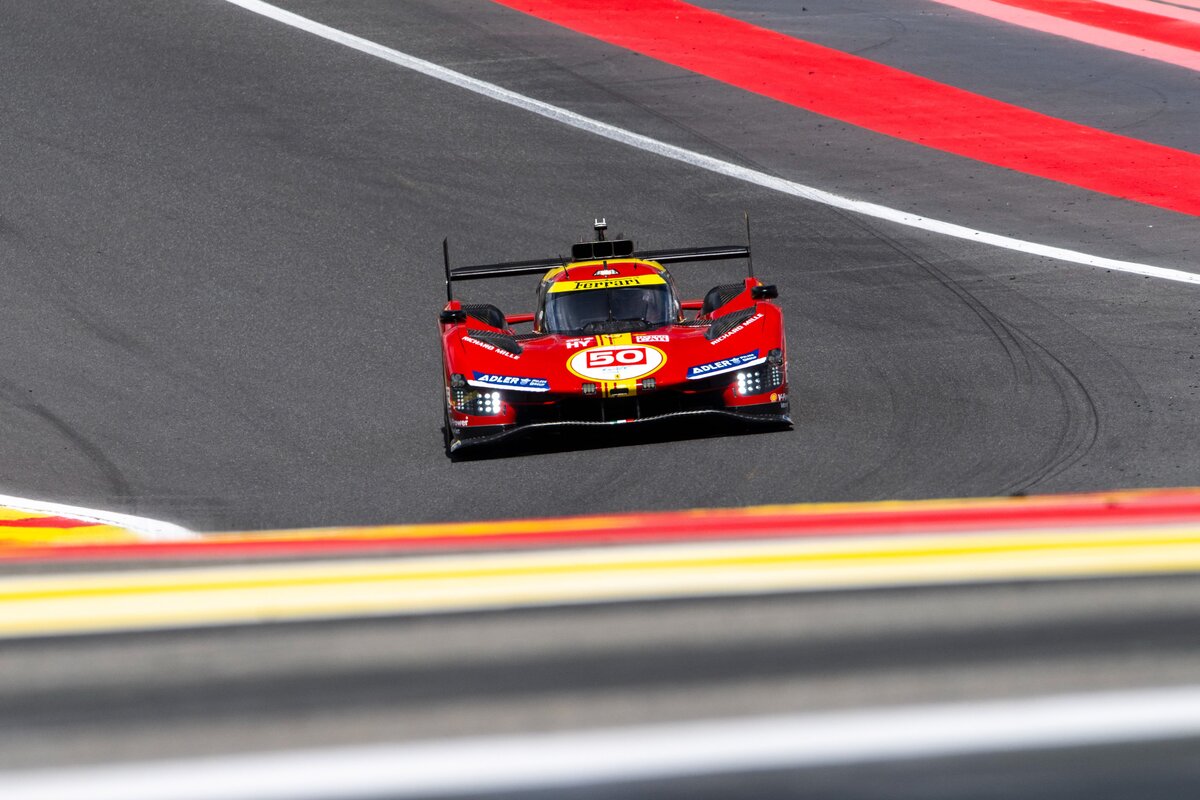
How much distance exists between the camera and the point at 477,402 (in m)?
8.66

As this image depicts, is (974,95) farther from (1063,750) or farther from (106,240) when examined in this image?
(1063,750)

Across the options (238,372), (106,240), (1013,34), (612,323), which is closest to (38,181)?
(106,240)

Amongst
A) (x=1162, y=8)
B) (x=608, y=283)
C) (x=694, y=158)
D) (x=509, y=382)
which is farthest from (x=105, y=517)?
(x=1162, y=8)

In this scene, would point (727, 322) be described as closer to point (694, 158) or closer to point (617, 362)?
point (617, 362)

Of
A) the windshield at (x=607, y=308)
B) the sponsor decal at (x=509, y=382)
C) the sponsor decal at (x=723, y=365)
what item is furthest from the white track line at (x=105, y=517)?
the windshield at (x=607, y=308)

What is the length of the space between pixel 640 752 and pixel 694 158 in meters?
12.9

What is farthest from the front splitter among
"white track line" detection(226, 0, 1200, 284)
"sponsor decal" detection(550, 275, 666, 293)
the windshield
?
"white track line" detection(226, 0, 1200, 284)

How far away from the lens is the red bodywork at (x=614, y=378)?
852cm

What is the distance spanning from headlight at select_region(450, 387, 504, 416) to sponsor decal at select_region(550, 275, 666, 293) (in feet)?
4.48

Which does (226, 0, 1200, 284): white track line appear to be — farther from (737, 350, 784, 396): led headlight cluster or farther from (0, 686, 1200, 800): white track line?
(0, 686, 1200, 800): white track line

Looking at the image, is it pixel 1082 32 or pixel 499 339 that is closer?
pixel 499 339

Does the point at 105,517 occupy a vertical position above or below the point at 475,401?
below

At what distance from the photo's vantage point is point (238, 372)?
408 inches

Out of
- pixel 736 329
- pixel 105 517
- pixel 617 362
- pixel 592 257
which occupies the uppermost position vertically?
pixel 592 257
